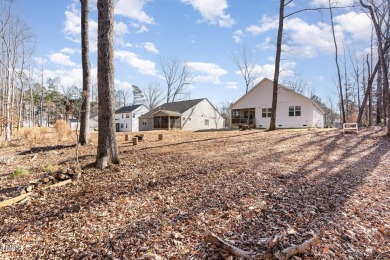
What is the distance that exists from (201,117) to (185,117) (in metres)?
3.07

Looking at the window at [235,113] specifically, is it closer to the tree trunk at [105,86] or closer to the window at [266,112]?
the window at [266,112]

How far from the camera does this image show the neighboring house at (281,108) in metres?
20.8

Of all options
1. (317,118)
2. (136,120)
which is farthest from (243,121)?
(136,120)

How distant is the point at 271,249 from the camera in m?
2.36

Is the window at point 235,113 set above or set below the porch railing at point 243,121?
above

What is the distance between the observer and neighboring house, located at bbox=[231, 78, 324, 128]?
20.8 meters

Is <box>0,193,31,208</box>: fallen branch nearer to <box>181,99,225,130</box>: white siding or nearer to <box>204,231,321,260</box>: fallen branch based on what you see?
<box>204,231,321,260</box>: fallen branch

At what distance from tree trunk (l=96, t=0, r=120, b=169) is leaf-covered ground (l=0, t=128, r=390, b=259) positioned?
1.55ft

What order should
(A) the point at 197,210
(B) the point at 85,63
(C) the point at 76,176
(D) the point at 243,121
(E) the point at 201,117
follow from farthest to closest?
(E) the point at 201,117, (D) the point at 243,121, (B) the point at 85,63, (C) the point at 76,176, (A) the point at 197,210

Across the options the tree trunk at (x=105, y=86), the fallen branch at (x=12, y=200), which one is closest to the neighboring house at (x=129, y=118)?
the tree trunk at (x=105, y=86)

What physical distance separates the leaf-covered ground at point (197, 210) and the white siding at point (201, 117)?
26.8m

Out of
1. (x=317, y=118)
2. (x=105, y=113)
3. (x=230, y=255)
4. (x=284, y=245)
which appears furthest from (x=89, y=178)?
(x=317, y=118)

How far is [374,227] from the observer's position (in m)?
3.07

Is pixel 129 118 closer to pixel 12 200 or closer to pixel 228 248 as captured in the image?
pixel 12 200
